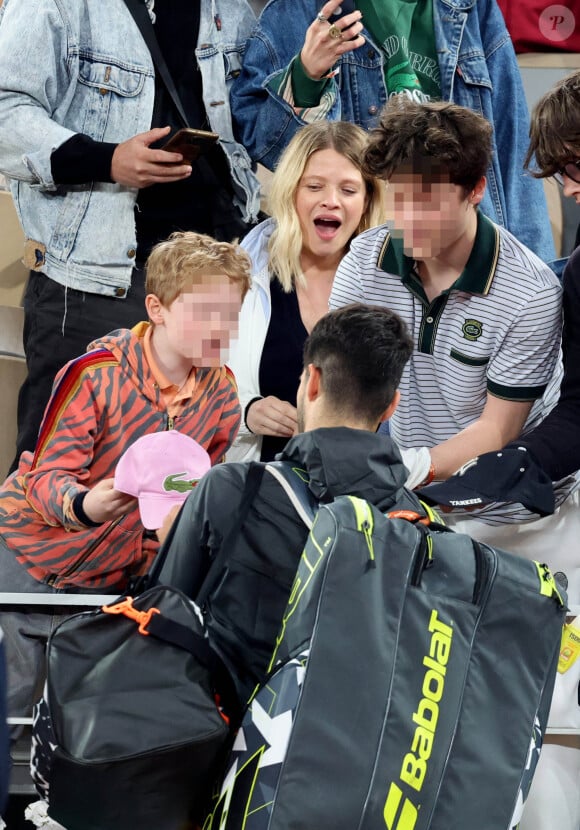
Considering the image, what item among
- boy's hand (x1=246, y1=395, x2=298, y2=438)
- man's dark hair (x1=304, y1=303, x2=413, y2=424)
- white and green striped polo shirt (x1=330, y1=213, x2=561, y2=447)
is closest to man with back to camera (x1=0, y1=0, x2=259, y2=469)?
boy's hand (x1=246, y1=395, x2=298, y2=438)

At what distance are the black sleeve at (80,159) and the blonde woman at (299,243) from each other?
0.42m

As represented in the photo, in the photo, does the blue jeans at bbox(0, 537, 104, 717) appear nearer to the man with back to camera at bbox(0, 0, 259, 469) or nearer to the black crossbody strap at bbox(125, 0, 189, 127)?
the man with back to camera at bbox(0, 0, 259, 469)

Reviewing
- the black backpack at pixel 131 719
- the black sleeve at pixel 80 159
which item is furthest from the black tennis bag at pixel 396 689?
the black sleeve at pixel 80 159

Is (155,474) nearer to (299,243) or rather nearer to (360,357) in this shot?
(360,357)

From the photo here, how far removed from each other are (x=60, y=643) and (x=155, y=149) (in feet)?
4.84

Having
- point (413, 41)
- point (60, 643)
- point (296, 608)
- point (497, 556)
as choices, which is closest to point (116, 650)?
point (60, 643)

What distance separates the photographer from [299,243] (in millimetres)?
2744

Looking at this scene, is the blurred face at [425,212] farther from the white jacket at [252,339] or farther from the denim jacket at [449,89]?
the denim jacket at [449,89]

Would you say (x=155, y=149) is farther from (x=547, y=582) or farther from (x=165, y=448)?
(x=547, y=582)

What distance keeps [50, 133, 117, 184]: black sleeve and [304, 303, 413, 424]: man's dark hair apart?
1.04 metres

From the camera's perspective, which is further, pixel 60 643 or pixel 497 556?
pixel 497 556

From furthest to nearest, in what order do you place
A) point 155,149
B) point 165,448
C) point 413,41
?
point 413,41 → point 155,149 → point 165,448

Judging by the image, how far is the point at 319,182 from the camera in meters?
2.77

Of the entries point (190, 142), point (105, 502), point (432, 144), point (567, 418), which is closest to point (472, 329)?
point (567, 418)
